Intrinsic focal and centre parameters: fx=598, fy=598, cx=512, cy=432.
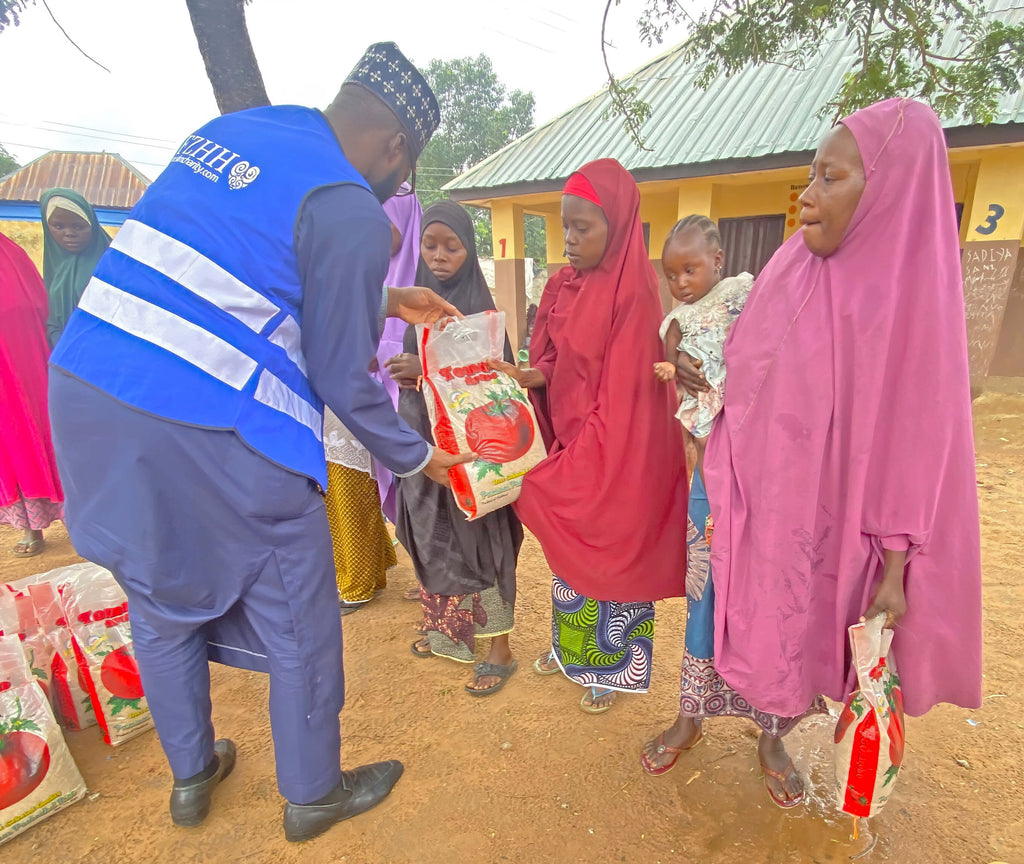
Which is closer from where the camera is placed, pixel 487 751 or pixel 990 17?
pixel 487 751

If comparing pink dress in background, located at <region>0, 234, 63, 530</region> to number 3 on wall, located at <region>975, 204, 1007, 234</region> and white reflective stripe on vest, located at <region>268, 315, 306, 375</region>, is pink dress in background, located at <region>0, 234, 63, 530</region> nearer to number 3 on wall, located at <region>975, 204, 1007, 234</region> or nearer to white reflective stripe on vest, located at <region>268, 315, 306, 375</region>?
white reflective stripe on vest, located at <region>268, 315, 306, 375</region>

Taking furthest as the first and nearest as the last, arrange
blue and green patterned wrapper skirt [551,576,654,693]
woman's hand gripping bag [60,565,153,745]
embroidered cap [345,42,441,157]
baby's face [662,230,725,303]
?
blue and green patterned wrapper skirt [551,576,654,693] < woman's hand gripping bag [60,565,153,745] < baby's face [662,230,725,303] < embroidered cap [345,42,441,157]

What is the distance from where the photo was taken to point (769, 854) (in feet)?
5.94

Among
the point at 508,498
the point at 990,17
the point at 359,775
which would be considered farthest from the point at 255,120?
the point at 990,17

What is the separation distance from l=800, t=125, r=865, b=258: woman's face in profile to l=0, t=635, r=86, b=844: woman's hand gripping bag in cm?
272

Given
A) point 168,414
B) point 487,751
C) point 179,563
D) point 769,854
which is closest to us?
point 168,414

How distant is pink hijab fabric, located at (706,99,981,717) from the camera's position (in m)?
1.45

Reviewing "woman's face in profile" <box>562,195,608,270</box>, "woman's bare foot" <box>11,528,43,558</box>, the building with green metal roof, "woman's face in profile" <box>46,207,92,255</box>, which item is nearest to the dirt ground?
"woman's face in profile" <box>562,195,608,270</box>

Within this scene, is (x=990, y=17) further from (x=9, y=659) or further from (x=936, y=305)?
(x=9, y=659)

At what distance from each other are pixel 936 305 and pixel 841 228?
0.95 ft

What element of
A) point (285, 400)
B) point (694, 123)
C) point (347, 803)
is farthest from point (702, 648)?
point (694, 123)

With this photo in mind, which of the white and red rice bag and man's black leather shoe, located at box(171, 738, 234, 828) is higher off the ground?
the white and red rice bag

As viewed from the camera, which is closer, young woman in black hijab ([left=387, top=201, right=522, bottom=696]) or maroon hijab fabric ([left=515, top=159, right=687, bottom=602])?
maroon hijab fabric ([left=515, top=159, right=687, bottom=602])

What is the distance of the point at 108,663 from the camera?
2232 millimetres
